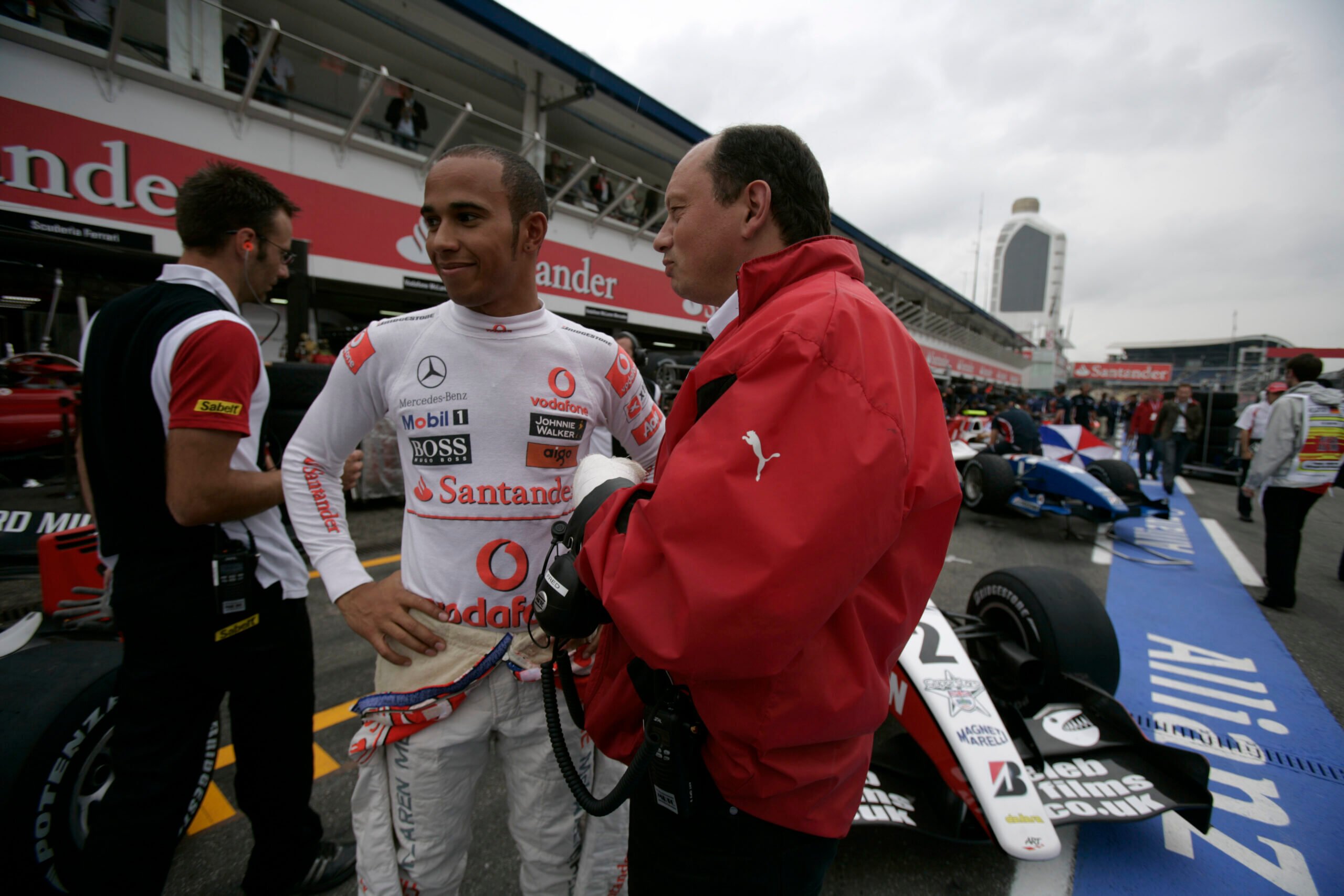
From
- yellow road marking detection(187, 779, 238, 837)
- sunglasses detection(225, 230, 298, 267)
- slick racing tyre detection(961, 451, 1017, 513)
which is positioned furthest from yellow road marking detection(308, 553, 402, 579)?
slick racing tyre detection(961, 451, 1017, 513)

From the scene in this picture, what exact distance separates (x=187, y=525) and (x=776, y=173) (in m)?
1.55

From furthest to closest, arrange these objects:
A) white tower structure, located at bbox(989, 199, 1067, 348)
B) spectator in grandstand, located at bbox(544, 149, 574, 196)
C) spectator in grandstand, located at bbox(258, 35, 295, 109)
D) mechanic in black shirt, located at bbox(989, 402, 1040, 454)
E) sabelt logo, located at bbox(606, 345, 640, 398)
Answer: white tower structure, located at bbox(989, 199, 1067, 348) < spectator in grandstand, located at bbox(544, 149, 574, 196) < spectator in grandstand, located at bbox(258, 35, 295, 109) < mechanic in black shirt, located at bbox(989, 402, 1040, 454) < sabelt logo, located at bbox(606, 345, 640, 398)

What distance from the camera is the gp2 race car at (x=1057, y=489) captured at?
243 inches

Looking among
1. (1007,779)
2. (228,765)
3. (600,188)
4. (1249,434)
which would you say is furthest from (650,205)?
(1007,779)

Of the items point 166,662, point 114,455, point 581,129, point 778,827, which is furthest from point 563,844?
point 581,129

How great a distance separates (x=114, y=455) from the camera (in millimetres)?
1408

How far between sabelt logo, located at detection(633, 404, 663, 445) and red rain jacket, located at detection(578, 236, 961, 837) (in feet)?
1.97

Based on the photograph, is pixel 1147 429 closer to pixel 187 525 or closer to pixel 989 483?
pixel 989 483

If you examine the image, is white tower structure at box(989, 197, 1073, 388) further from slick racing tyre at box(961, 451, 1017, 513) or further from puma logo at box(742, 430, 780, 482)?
puma logo at box(742, 430, 780, 482)

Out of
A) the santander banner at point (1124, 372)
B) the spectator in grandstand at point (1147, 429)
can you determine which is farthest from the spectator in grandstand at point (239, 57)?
the santander banner at point (1124, 372)

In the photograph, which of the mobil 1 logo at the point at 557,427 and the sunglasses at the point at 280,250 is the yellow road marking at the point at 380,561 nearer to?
the sunglasses at the point at 280,250

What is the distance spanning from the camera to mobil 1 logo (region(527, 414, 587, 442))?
1.29 metres

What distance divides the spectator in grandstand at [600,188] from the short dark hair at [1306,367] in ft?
38.0

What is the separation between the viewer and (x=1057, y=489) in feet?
21.3
